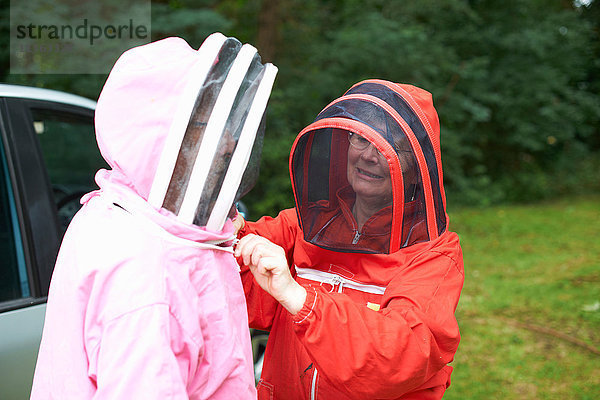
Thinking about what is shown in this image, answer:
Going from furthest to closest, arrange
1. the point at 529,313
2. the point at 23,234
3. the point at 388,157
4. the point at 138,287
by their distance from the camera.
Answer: the point at 529,313, the point at 23,234, the point at 388,157, the point at 138,287

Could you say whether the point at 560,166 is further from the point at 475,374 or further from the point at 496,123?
the point at 475,374

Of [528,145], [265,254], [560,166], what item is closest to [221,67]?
[265,254]

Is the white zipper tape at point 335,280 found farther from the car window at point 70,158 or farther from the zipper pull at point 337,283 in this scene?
the car window at point 70,158

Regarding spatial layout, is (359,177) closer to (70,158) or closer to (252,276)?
(252,276)

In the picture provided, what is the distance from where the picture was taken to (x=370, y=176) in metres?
1.73

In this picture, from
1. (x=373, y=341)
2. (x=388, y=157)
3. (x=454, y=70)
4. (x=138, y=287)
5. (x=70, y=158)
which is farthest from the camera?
(x=454, y=70)

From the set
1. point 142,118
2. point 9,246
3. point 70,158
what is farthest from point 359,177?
point 70,158

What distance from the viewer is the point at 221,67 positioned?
4.39 ft

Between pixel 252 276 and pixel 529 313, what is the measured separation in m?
4.31

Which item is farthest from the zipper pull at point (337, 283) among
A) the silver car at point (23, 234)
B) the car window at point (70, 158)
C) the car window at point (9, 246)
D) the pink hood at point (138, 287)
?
the car window at point (70, 158)

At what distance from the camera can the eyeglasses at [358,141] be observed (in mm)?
1721

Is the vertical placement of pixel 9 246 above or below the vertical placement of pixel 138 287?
below

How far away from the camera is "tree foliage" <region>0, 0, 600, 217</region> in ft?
26.2

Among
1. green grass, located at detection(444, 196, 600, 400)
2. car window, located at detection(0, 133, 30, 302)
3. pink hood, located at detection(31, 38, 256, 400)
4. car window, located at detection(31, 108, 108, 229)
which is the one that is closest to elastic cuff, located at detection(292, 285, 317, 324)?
pink hood, located at detection(31, 38, 256, 400)
